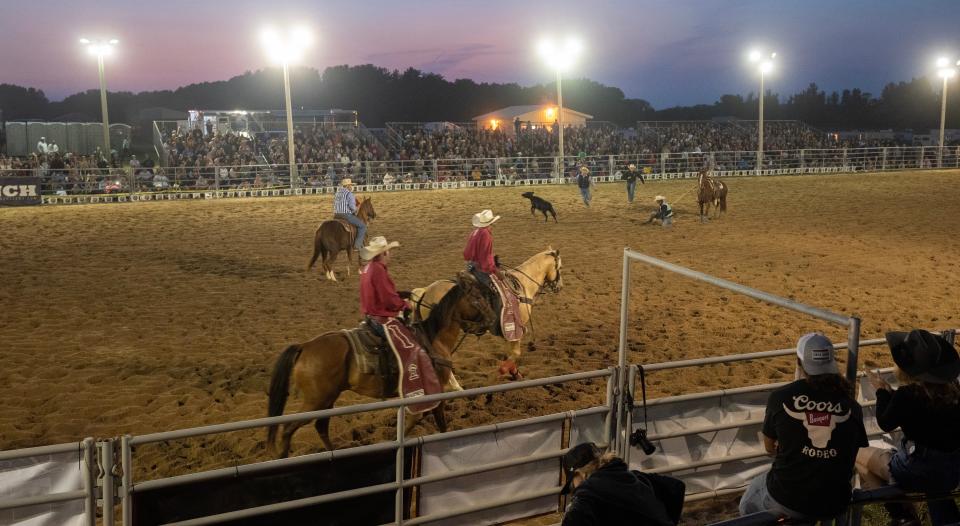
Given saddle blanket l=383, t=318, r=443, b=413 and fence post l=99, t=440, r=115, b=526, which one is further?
saddle blanket l=383, t=318, r=443, b=413

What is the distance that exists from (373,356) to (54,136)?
40.3 metres

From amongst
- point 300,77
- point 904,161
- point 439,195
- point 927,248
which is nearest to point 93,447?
point 927,248

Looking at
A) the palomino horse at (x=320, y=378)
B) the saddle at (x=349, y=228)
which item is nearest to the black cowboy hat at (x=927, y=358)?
the palomino horse at (x=320, y=378)

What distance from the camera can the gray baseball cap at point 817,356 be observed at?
10.8 feet

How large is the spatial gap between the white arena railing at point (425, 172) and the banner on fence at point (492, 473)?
2265 cm

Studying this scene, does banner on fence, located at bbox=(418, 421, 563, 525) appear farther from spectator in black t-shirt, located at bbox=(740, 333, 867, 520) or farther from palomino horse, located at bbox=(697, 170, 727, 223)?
palomino horse, located at bbox=(697, 170, 727, 223)

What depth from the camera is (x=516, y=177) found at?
3036cm

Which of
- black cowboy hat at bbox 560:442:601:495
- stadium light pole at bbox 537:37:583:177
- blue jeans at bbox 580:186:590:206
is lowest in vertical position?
black cowboy hat at bbox 560:442:601:495

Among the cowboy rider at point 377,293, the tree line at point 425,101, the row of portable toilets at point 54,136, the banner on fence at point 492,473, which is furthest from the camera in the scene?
the tree line at point 425,101

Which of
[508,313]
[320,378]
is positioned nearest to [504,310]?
[508,313]

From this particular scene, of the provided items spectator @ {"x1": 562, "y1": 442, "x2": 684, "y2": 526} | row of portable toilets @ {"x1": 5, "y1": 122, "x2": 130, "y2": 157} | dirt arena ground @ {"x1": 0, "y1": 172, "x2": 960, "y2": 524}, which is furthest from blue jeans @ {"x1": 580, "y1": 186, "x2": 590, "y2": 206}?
row of portable toilets @ {"x1": 5, "y1": 122, "x2": 130, "y2": 157}

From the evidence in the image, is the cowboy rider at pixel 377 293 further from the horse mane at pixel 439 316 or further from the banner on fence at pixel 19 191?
the banner on fence at pixel 19 191

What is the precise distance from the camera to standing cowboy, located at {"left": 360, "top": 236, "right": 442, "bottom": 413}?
19.7 feet

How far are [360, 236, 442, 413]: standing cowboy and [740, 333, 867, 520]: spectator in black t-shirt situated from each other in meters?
3.33
